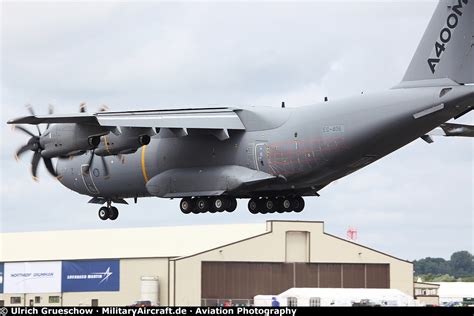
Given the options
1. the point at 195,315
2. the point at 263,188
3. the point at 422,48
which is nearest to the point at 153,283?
the point at 263,188

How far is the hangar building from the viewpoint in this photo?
263ft

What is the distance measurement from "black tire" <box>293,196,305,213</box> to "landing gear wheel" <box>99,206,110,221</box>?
9778 millimetres

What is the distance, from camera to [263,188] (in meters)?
58.9

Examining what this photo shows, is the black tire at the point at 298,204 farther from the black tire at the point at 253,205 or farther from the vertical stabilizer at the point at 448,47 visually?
the vertical stabilizer at the point at 448,47

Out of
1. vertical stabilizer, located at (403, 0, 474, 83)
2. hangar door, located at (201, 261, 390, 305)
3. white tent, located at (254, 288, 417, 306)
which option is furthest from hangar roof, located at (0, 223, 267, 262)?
vertical stabilizer, located at (403, 0, 474, 83)

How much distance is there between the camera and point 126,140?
5775cm

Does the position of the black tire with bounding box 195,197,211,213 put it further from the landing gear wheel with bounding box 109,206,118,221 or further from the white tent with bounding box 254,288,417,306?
the white tent with bounding box 254,288,417,306

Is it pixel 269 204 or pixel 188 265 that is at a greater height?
pixel 269 204

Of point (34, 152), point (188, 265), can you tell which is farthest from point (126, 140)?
point (188, 265)

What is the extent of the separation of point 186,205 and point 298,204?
15.9ft

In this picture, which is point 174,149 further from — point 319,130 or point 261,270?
point 261,270

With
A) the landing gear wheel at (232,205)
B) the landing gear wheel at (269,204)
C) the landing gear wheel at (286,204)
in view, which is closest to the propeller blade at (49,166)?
the landing gear wheel at (232,205)

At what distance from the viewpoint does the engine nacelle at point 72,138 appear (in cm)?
5778

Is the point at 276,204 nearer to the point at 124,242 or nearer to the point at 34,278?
the point at 124,242
